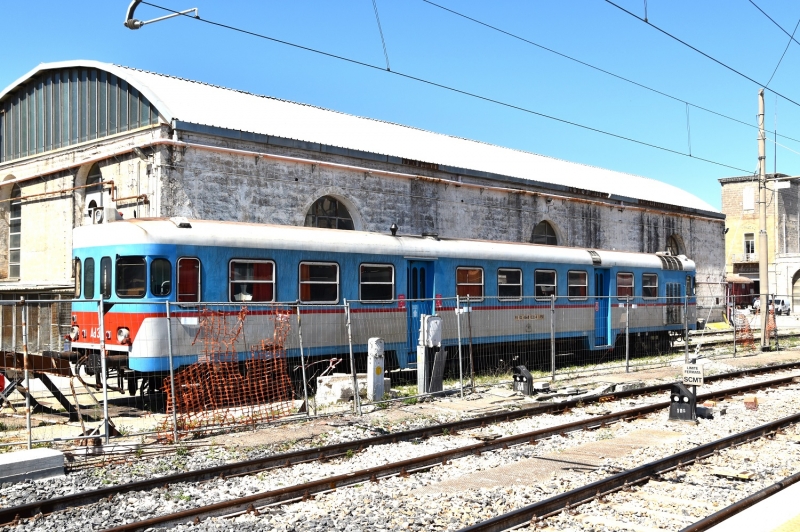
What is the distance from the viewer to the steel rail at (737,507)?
670cm

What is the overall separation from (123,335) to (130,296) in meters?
0.71

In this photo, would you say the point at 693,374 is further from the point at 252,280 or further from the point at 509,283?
the point at 252,280

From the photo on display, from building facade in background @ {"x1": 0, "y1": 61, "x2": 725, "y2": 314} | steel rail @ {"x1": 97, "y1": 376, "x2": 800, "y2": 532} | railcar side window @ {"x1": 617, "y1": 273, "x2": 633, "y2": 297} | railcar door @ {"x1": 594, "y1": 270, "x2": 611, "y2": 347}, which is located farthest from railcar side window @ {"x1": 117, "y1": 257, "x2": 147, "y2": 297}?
railcar side window @ {"x1": 617, "y1": 273, "x2": 633, "y2": 297}

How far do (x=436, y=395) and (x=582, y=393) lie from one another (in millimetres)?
3202

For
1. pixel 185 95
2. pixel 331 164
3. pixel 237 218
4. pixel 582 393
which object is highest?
pixel 185 95

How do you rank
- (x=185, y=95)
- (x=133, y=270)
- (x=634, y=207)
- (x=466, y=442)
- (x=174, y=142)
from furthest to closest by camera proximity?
(x=634, y=207) → (x=185, y=95) → (x=174, y=142) → (x=133, y=270) → (x=466, y=442)

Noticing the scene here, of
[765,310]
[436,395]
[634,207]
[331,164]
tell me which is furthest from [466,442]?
[634,207]

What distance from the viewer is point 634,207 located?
36844mm

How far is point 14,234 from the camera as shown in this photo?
2619 centimetres

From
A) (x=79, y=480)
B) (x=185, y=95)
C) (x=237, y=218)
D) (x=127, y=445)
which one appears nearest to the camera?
(x=79, y=480)

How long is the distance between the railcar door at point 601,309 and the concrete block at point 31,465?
Answer: 1603 centimetres

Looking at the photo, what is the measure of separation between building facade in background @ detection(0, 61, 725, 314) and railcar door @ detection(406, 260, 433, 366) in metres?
6.02

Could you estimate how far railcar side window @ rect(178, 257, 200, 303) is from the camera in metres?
13.8

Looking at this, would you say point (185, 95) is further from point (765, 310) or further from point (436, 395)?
point (765, 310)
